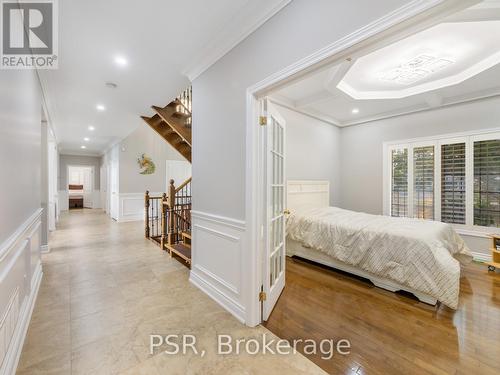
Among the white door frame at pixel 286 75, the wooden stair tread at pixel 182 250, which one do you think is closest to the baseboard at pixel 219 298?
the white door frame at pixel 286 75

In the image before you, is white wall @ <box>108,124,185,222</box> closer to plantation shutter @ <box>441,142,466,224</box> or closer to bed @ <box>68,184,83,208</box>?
bed @ <box>68,184,83,208</box>

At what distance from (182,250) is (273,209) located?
2049 millimetres

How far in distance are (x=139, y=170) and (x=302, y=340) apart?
6905 millimetres

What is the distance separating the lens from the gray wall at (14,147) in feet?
4.51

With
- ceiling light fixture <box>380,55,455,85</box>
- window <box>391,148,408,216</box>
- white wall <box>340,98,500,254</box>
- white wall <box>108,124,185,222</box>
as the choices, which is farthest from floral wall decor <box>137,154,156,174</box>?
window <box>391,148,408,216</box>

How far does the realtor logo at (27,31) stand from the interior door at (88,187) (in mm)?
9255

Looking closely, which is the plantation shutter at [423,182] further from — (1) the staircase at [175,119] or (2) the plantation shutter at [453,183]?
(1) the staircase at [175,119]

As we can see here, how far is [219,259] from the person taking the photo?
232cm

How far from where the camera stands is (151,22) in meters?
1.92

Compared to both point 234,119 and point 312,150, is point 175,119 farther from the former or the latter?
point 312,150

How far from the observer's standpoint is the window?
4.50m

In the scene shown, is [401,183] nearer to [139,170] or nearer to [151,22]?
[151,22]

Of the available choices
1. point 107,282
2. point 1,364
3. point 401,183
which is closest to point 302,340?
point 1,364

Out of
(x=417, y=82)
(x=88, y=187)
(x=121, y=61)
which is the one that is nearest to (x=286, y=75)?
(x=121, y=61)
